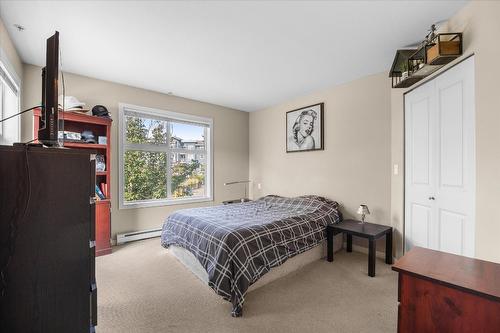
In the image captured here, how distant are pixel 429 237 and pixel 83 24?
3.93 meters

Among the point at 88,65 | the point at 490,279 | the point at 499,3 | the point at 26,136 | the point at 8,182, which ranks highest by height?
the point at 88,65

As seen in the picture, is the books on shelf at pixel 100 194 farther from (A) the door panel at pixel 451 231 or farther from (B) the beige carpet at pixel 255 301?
(A) the door panel at pixel 451 231

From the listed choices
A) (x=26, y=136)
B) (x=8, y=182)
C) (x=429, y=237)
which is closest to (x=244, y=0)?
(x=8, y=182)

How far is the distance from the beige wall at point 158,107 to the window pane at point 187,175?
10.3 inches

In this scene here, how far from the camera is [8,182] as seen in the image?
1.01m

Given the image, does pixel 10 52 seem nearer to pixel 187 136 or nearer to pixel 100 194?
pixel 100 194

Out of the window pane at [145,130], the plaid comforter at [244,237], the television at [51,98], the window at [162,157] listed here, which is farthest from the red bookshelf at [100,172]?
the television at [51,98]

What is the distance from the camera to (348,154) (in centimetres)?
346

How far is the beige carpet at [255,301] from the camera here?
176cm

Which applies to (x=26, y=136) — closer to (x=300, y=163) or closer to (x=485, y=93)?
(x=300, y=163)

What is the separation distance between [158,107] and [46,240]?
10.6 feet

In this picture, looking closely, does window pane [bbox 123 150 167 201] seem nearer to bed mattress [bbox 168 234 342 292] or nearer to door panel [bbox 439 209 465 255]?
bed mattress [bbox 168 234 342 292]

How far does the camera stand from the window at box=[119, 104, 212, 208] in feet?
12.2

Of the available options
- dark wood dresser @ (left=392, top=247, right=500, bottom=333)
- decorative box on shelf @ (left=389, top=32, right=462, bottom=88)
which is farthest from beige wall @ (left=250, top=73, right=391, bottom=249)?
dark wood dresser @ (left=392, top=247, right=500, bottom=333)
